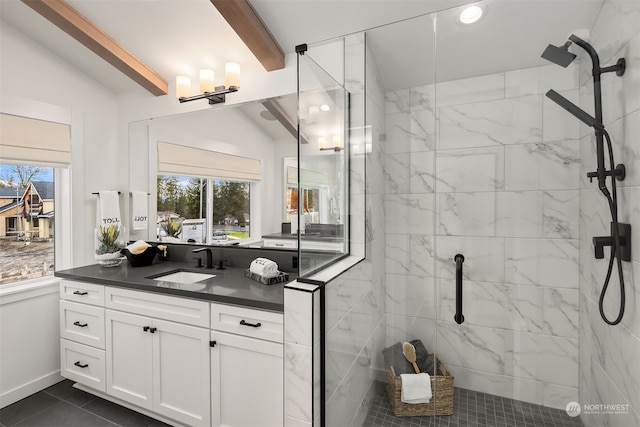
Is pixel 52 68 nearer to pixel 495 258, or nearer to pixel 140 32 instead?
pixel 140 32

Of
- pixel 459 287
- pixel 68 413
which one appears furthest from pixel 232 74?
pixel 68 413

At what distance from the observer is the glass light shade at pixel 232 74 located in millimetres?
2266

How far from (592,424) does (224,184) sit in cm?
246

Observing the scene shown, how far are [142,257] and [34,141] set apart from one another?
43.2 inches

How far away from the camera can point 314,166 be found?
1639mm

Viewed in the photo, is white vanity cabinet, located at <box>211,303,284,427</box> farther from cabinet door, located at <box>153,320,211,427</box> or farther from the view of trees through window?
the view of trees through window

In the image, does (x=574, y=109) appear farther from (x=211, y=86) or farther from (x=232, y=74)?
(x=211, y=86)

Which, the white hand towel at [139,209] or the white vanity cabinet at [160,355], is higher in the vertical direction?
the white hand towel at [139,209]

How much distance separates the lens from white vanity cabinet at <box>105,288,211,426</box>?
1.73m

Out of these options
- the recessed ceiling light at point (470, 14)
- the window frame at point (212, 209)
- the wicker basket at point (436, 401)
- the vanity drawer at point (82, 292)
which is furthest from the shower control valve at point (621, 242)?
the vanity drawer at point (82, 292)

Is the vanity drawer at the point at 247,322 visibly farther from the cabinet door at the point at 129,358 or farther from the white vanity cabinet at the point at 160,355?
the cabinet door at the point at 129,358

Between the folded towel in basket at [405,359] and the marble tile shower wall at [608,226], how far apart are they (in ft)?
2.00

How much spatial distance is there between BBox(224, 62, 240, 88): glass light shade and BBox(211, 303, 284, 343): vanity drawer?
1.55 m

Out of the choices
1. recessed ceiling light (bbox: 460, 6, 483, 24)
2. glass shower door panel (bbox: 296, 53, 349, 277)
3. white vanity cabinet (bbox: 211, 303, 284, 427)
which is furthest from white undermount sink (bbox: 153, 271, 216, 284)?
recessed ceiling light (bbox: 460, 6, 483, 24)
